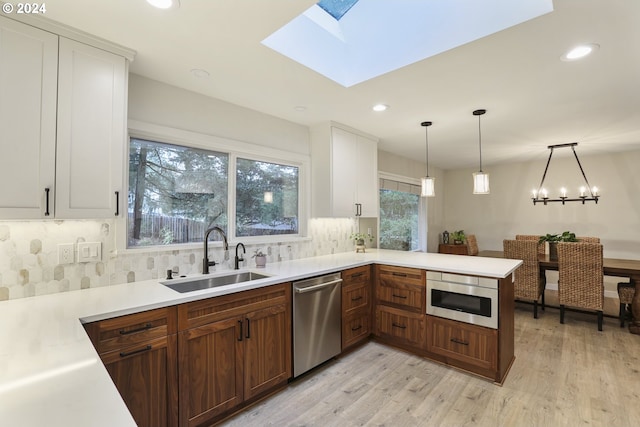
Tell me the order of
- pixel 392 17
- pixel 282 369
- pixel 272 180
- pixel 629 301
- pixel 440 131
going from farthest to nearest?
pixel 440 131 → pixel 629 301 → pixel 272 180 → pixel 282 369 → pixel 392 17

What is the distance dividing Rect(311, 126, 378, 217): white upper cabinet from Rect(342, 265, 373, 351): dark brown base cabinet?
2.50 ft

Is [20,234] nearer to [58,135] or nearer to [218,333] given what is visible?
[58,135]

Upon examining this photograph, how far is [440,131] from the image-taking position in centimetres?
377

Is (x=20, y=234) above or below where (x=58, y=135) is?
below

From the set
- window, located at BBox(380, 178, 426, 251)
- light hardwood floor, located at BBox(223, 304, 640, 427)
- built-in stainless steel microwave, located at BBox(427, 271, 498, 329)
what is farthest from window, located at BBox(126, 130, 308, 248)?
window, located at BBox(380, 178, 426, 251)

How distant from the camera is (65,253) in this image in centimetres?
190

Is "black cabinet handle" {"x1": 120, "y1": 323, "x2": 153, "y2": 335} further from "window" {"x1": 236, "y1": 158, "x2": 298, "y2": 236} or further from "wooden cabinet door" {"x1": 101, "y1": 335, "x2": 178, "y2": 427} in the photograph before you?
"window" {"x1": 236, "y1": 158, "x2": 298, "y2": 236}

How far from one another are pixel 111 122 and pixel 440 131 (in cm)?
347

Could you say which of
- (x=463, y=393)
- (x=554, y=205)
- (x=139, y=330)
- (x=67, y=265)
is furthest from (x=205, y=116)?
(x=554, y=205)

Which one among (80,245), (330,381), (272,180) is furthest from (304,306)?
(80,245)

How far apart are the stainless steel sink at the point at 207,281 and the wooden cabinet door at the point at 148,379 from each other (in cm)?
61

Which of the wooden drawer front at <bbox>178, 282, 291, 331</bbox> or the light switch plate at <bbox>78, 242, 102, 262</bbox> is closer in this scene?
the wooden drawer front at <bbox>178, 282, 291, 331</bbox>

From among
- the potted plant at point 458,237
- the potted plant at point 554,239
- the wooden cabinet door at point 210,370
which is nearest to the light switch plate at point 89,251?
the wooden cabinet door at point 210,370

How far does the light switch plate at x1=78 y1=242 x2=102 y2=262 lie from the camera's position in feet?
6.42
